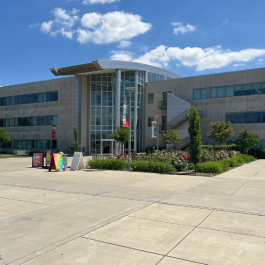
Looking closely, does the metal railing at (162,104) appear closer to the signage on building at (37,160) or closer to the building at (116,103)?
the building at (116,103)

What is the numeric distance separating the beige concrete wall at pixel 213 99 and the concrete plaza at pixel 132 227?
28137 mm

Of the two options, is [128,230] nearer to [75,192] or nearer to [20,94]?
[75,192]

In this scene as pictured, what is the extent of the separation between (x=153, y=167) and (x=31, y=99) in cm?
3859

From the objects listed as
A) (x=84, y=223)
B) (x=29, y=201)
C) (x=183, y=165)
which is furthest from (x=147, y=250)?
(x=183, y=165)

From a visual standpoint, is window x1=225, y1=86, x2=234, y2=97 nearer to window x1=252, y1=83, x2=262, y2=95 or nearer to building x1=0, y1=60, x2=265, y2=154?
building x1=0, y1=60, x2=265, y2=154

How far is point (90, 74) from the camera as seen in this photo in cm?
4447

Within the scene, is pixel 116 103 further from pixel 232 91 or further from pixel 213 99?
pixel 232 91

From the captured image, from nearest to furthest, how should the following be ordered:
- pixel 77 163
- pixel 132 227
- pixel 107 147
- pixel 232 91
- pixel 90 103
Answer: pixel 132 227
pixel 77 163
pixel 232 91
pixel 107 147
pixel 90 103

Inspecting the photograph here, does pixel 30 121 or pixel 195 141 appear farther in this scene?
pixel 30 121

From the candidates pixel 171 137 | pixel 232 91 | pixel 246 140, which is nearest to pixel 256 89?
pixel 232 91

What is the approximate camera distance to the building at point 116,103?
36763 mm

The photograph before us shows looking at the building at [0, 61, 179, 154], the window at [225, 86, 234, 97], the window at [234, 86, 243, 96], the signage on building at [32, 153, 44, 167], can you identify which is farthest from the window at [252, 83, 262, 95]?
the signage on building at [32, 153, 44, 167]

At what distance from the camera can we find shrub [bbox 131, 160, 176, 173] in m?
17.4

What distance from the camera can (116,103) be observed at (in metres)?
42.0
